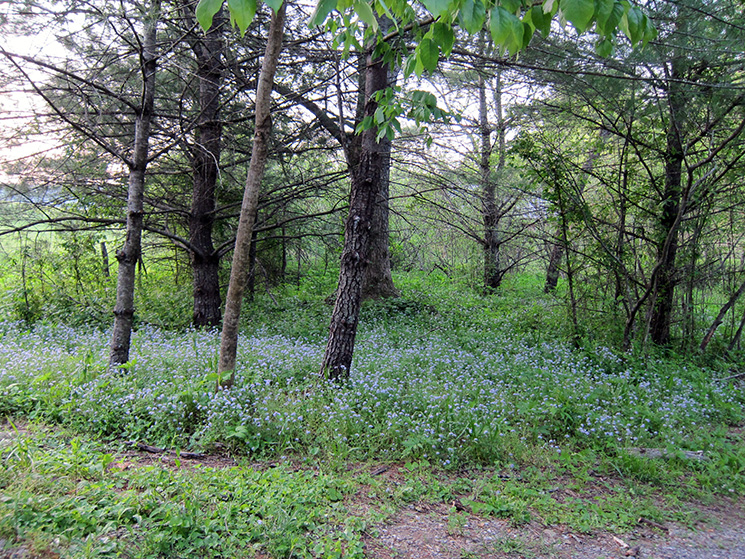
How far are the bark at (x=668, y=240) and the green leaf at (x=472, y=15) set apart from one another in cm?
696

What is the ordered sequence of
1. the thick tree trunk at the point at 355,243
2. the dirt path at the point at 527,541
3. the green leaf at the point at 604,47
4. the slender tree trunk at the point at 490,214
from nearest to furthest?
the green leaf at the point at 604,47, the dirt path at the point at 527,541, the thick tree trunk at the point at 355,243, the slender tree trunk at the point at 490,214

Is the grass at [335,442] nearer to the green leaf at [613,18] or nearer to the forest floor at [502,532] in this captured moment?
the forest floor at [502,532]

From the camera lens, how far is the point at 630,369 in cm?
663

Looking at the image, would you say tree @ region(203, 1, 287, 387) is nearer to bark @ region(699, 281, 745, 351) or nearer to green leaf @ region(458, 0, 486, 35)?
green leaf @ region(458, 0, 486, 35)

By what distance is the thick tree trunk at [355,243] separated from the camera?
214 inches

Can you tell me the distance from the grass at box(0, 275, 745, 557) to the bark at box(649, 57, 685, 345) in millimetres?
1061

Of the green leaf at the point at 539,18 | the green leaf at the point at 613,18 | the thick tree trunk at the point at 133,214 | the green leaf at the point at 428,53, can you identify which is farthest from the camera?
the thick tree trunk at the point at 133,214

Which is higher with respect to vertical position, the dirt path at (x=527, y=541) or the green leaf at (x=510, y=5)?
the green leaf at (x=510, y=5)

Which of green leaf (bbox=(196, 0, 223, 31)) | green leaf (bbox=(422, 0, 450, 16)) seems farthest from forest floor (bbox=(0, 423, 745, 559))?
green leaf (bbox=(422, 0, 450, 16))

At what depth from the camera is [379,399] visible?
4992 millimetres

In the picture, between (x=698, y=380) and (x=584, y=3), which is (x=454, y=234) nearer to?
(x=698, y=380)

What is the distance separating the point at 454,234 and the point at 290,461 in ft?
36.3

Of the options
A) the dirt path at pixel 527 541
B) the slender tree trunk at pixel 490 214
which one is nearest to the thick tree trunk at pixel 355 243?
the dirt path at pixel 527 541

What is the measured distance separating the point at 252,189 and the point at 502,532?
374 cm
